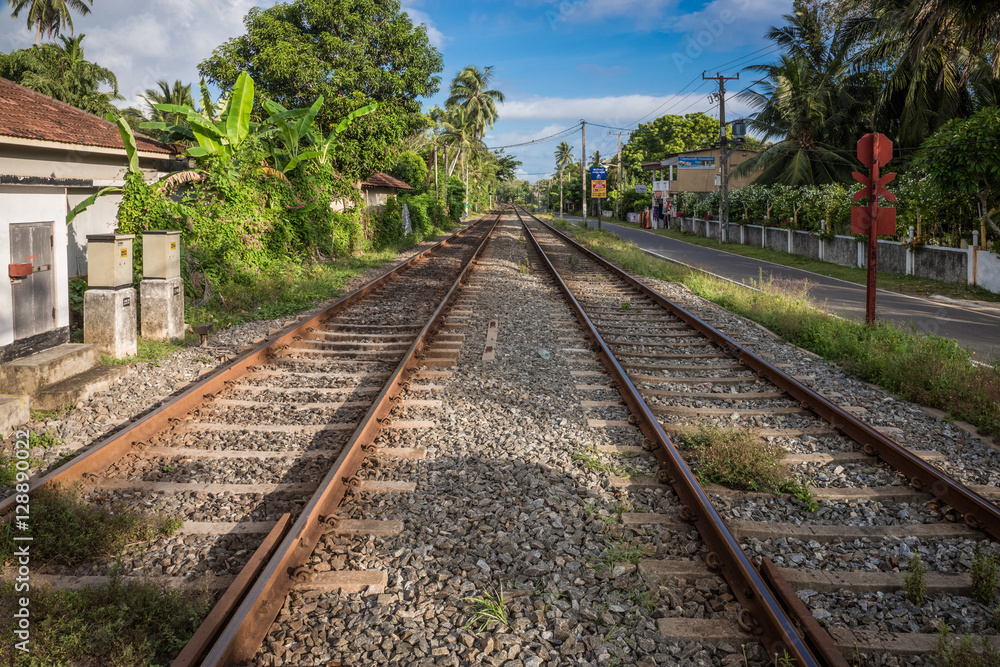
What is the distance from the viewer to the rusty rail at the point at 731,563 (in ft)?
9.81

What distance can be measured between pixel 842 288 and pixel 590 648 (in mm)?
16508

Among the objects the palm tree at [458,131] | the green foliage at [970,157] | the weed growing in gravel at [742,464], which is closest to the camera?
the weed growing in gravel at [742,464]

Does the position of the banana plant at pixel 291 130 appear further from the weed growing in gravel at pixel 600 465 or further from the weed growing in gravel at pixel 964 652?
the weed growing in gravel at pixel 964 652

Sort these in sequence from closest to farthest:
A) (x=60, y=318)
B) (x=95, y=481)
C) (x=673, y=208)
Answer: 1. (x=95, y=481)
2. (x=60, y=318)
3. (x=673, y=208)

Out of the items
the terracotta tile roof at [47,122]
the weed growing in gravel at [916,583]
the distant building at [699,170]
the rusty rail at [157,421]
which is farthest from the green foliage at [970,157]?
the distant building at [699,170]

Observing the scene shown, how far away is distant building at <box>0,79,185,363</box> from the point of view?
8.43m

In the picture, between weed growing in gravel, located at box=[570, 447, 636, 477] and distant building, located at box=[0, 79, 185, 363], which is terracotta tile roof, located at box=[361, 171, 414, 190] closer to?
distant building, located at box=[0, 79, 185, 363]

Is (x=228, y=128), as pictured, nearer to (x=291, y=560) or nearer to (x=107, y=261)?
(x=107, y=261)

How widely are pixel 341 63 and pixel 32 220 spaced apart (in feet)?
55.6

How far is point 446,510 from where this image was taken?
4.43m

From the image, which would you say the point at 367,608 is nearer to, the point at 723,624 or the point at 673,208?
the point at 723,624

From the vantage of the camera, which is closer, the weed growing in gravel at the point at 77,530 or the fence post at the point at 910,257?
the weed growing in gravel at the point at 77,530

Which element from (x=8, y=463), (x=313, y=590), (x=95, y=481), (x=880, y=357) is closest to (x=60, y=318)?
(x=8, y=463)

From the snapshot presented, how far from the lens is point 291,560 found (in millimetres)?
3615
